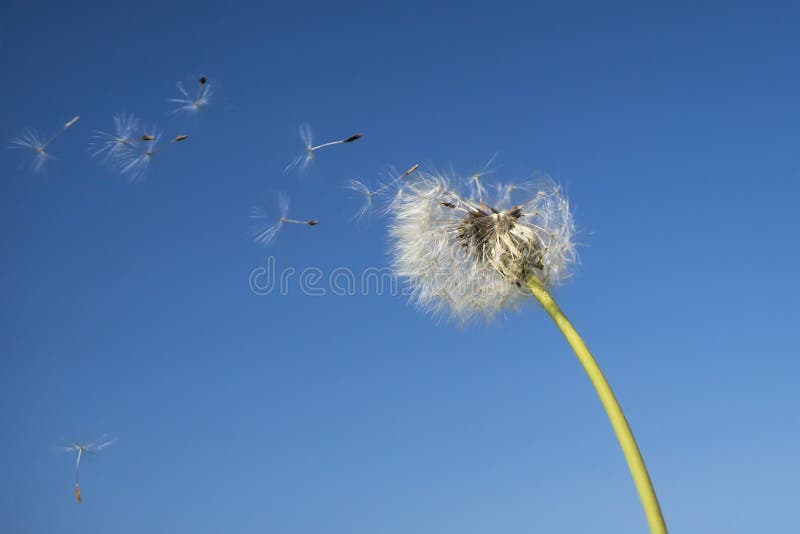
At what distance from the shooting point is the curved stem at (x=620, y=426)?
23.9 ft

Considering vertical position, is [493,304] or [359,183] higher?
[359,183]

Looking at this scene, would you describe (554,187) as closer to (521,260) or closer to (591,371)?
(521,260)

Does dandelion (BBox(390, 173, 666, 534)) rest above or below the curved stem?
above

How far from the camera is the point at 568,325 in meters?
8.34

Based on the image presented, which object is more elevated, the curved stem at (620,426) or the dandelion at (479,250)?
the dandelion at (479,250)

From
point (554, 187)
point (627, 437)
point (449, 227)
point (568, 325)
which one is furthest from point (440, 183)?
point (627, 437)

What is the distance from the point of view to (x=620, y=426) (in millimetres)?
7594

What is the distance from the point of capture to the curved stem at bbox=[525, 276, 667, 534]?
729 cm

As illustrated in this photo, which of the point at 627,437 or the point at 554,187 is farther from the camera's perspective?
the point at 554,187

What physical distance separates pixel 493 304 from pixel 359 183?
2.44 m

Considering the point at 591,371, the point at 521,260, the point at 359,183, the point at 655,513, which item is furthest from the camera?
the point at 359,183

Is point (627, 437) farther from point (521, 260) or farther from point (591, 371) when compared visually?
point (521, 260)

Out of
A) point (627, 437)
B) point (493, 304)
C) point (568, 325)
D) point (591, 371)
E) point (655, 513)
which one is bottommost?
point (655, 513)

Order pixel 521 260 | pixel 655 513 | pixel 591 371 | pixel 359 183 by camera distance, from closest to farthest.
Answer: pixel 655 513 → pixel 591 371 → pixel 521 260 → pixel 359 183
